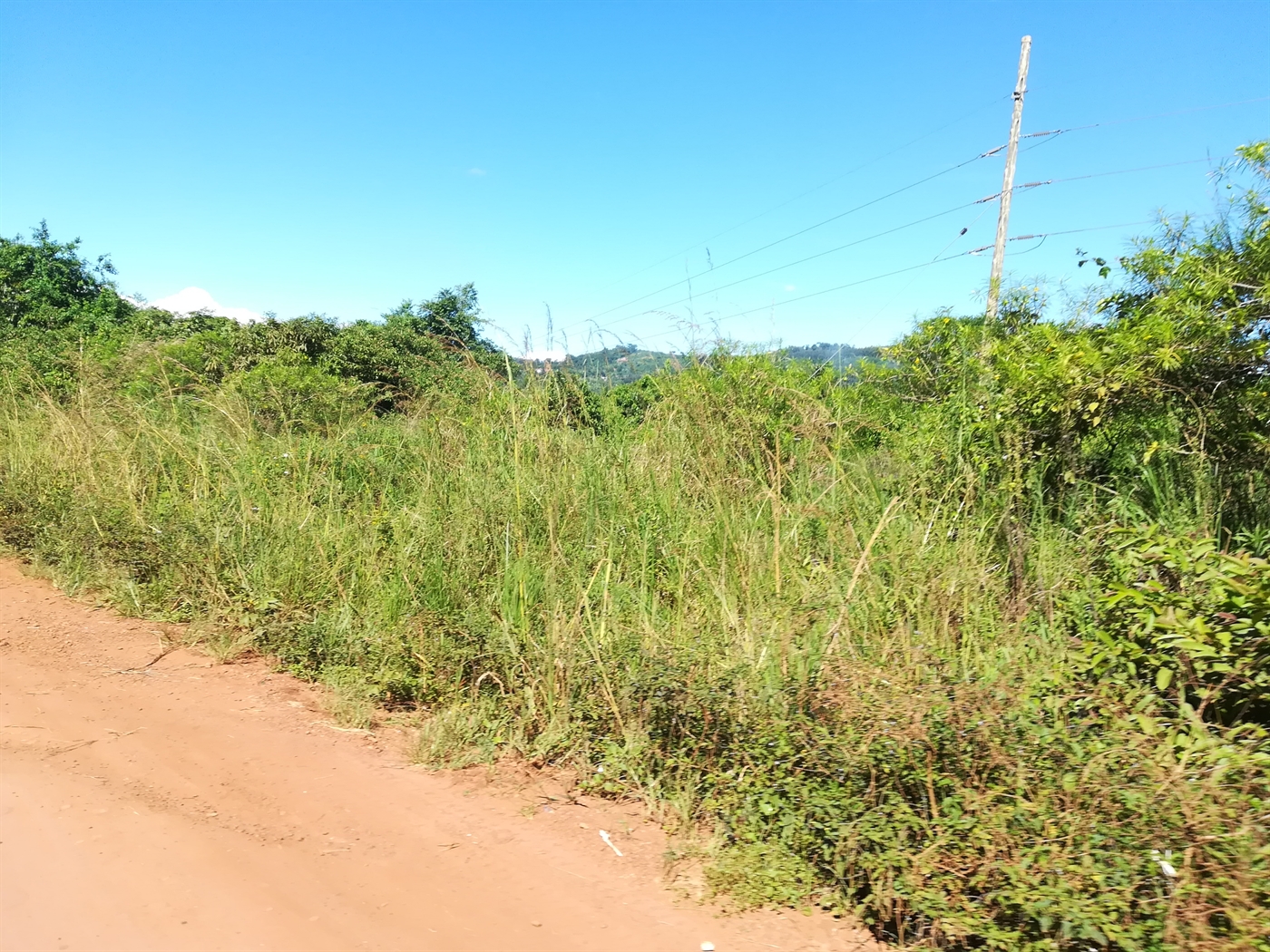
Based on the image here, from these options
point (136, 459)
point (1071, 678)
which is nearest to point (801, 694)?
point (1071, 678)

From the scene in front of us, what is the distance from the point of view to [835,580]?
380 cm

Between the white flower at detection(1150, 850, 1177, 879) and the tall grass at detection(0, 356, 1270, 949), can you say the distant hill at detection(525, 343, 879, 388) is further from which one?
the white flower at detection(1150, 850, 1177, 879)

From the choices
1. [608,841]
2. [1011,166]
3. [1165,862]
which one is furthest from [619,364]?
[1011,166]

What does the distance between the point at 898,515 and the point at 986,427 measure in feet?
2.28

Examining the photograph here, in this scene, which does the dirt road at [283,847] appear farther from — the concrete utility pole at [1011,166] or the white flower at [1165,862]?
the concrete utility pole at [1011,166]

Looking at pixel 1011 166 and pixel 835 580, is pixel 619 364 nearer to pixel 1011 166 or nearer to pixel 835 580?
pixel 835 580

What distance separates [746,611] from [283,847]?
2.12 m

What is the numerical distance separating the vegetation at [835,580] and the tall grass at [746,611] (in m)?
0.02

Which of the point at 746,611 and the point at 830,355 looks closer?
the point at 746,611

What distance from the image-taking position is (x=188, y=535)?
201 inches

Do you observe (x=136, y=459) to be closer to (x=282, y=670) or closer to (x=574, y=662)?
(x=282, y=670)

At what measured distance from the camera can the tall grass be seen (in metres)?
2.45

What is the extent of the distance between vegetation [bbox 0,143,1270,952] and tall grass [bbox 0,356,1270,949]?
0.02m

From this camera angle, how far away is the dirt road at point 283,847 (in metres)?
2.47
